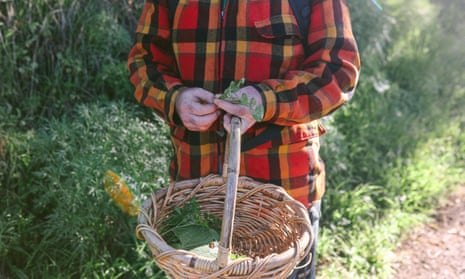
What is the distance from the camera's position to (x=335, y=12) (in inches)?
74.0

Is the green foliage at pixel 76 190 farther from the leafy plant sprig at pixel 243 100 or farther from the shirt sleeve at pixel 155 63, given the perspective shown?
the leafy plant sprig at pixel 243 100

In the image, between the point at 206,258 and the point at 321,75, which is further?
the point at 321,75

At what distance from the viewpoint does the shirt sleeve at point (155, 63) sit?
1.98 meters

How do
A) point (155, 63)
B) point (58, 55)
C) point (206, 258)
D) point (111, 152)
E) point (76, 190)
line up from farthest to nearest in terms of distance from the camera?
point (58, 55)
point (111, 152)
point (76, 190)
point (155, 63)
point (206, 258)

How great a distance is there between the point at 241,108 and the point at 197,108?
160 mm

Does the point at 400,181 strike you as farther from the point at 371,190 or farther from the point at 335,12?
the point at 335,12

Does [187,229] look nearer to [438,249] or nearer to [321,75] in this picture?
[321,75]

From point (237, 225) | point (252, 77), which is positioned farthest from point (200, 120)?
point (237, 225)

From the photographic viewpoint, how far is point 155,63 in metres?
2.13

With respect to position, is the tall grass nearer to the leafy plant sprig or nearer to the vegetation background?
the vegetation background

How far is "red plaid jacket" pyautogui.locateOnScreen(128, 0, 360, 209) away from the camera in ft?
6.17

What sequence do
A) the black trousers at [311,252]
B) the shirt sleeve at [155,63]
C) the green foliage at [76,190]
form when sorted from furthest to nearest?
the green foliage at [76,190]
the black trousers at [311,252]
the shirt sleeve at [155,63]

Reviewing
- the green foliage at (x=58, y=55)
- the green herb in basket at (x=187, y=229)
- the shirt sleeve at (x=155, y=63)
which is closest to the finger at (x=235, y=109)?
the shirt sleeve at (x=155, y=63)

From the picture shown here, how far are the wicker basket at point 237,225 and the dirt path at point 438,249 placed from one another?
204cm
